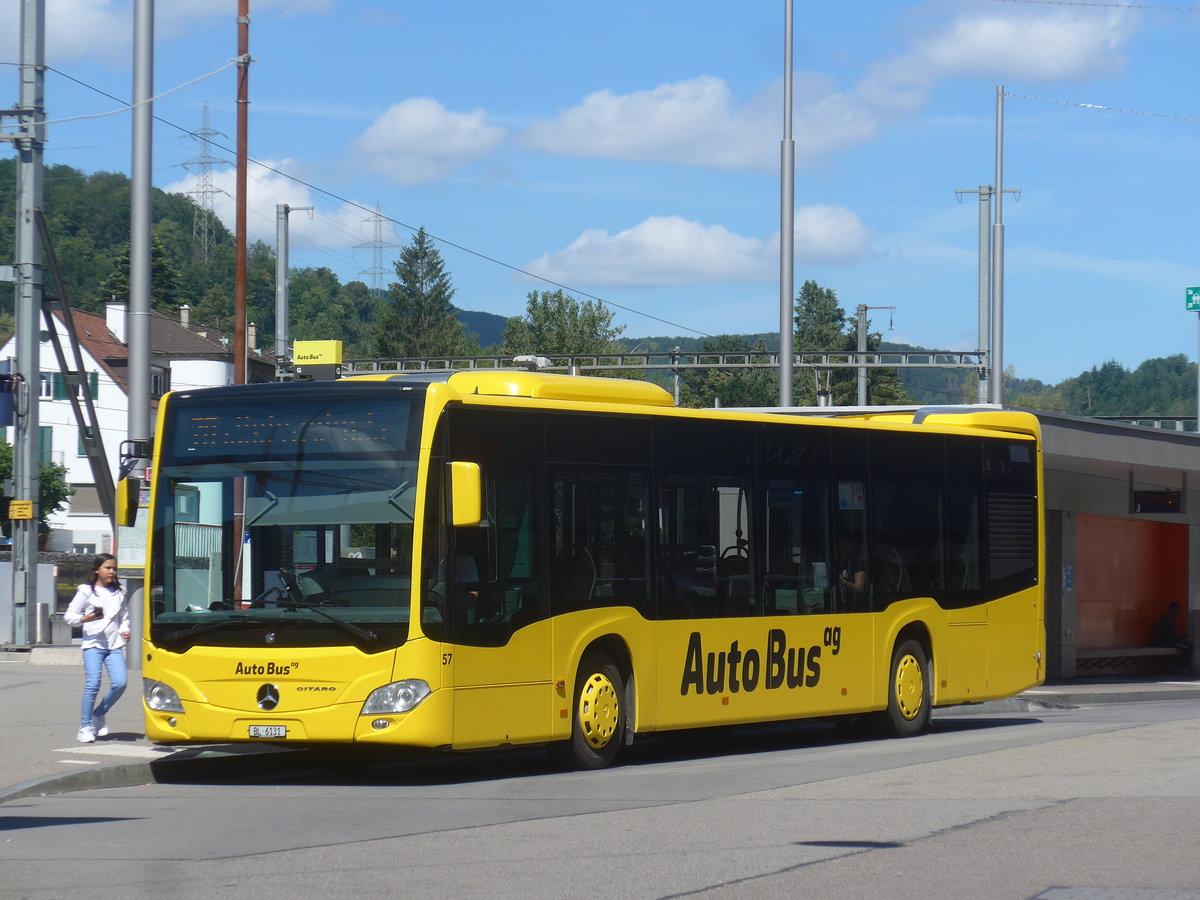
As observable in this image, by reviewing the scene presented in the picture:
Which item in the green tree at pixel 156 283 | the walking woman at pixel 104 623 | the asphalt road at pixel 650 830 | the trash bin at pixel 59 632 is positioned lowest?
the trash bin at pixel 59 632

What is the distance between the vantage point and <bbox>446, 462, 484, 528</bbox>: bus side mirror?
1207cm

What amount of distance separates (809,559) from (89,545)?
221 ft

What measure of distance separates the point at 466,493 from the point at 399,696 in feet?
4.95

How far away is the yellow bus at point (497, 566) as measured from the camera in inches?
482

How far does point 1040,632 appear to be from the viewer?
1914 centimetres

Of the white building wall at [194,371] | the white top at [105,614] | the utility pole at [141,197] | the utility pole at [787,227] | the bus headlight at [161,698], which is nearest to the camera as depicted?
the bus headlight at [161,698]

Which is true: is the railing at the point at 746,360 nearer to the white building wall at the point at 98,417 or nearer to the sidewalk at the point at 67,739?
the white building wall at the point at 98,417

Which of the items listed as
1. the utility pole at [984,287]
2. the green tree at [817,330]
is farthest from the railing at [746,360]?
the green tree at [817,330]

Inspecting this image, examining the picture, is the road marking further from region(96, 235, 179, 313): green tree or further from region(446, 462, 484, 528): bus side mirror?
region(96, 235, 179, 313): green tree

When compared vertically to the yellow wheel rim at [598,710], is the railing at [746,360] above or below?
above

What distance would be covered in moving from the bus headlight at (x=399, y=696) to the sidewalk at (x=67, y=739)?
6.96ft

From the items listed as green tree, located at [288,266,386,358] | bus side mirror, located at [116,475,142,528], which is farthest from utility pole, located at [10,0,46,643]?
green tree, located at [288,266,386,358]

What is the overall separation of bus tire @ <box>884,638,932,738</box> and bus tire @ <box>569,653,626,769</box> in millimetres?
4110

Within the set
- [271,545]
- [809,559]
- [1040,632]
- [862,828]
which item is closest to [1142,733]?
[1040,632]
